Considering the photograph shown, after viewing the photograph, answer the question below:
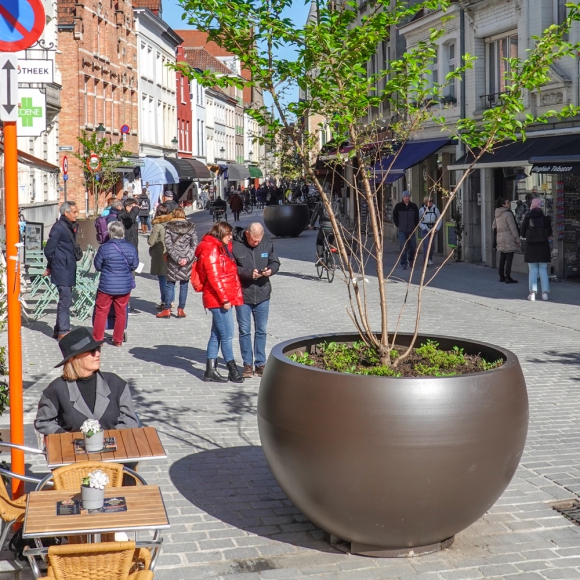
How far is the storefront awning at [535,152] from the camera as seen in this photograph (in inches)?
729

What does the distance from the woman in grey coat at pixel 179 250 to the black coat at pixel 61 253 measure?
7.16ft

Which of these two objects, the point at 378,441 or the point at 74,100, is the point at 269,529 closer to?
the point at 378,441

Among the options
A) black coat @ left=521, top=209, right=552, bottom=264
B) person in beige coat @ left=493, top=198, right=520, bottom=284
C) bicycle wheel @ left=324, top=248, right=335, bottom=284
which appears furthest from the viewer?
bicycle wheel @ left=324, top=248, right=335, bottom=284

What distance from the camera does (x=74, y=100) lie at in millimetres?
46781

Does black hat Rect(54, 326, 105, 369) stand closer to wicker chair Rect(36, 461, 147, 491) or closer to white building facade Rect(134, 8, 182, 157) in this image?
wicker chair Rect(36, 461, 147, 491)

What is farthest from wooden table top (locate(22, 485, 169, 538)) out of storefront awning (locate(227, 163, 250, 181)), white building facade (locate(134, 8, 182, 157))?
storefront awning (locate(227, 163, 250, 181))

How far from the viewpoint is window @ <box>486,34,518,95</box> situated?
74.9 feet

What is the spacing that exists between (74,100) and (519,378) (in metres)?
43.9

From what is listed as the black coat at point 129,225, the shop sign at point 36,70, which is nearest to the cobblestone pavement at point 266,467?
the shop sign at point 36,70

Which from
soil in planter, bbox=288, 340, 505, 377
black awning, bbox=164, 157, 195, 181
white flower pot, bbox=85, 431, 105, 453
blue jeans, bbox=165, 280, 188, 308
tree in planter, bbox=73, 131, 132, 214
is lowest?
white flower pot, bbox=85, 431, 105, 453

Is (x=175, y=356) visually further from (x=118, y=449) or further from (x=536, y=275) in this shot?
(x=536, y=275)

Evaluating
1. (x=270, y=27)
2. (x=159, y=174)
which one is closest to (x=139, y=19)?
(x=159, y=174)

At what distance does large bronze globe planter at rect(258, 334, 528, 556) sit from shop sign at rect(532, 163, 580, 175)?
43.5 ft

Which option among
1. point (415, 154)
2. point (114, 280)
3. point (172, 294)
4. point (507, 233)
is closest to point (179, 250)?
point (172, 294)
